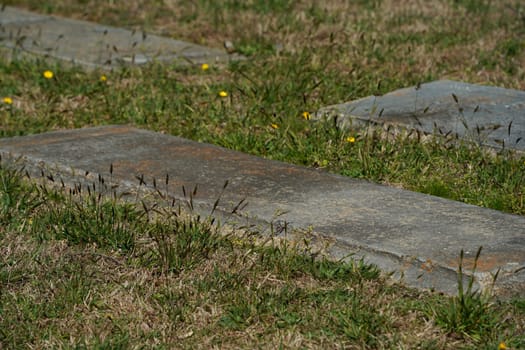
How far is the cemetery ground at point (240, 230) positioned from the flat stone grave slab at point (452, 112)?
0.40 feet

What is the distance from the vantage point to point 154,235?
4.20 metres

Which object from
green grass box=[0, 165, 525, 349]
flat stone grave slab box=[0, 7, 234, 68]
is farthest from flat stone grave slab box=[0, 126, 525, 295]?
flat stone grave slab box=[0, 7, 234, 68]

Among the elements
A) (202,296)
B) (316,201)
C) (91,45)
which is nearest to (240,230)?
(316,201)

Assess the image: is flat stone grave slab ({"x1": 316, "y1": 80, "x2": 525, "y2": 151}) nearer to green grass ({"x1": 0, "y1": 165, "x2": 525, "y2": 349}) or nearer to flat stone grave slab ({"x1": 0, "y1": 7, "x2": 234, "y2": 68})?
green grass ({"x1": 0, "y1": 165, "x2": 525, "y2": 349})

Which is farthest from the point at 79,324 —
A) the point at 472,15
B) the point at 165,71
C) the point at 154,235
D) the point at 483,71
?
the point at 472,15

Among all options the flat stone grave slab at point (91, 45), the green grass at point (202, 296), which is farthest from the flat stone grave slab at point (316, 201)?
the flat stone grave slab at point (91, 45)

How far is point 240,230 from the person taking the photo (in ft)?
13.6

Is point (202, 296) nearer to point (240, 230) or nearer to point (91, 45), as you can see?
point (240, 230)

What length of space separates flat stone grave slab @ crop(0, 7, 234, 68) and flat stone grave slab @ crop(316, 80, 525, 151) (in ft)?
5.87

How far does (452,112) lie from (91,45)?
10.9ft

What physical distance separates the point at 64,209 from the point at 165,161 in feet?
2.29

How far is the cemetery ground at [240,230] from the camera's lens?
3385 millimetres

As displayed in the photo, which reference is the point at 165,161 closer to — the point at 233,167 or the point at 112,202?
the point at 233,167

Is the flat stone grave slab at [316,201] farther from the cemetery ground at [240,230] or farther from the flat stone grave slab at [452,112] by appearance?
the flat stone grave slab at [452,112]
